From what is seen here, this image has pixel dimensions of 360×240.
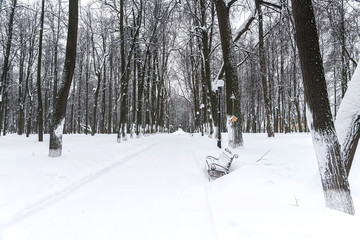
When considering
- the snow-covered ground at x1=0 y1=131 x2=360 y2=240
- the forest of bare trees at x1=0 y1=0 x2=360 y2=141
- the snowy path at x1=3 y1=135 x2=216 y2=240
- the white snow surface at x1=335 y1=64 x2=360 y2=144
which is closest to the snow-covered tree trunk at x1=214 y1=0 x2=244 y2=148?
the forest of bare trees at x1=0 y1=0 x2=360 y2=141

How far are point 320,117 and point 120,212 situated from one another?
137 inches

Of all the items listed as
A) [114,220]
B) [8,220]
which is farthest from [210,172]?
[8,220]

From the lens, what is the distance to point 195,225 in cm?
316

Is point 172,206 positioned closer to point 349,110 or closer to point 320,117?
point 320,117

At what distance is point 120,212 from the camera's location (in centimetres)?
360

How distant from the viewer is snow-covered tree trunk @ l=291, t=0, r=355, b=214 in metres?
3.18

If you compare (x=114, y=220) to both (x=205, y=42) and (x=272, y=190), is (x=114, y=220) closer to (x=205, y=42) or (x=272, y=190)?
(x=272, y=190)

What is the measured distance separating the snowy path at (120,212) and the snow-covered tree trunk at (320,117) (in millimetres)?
1861

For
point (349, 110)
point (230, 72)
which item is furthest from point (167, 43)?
point (349, 110)

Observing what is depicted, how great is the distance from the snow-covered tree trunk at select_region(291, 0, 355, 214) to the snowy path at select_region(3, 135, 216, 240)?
186 cm

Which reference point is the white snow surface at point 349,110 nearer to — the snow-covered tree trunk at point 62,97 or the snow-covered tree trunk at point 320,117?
the snow-covered tree trunk at point 320,117

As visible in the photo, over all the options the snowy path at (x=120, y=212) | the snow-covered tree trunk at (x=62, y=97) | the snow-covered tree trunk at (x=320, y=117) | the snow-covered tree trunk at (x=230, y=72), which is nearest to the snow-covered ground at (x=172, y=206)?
the snowy path at (x=120, y=212)

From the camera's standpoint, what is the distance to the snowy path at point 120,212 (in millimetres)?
2941

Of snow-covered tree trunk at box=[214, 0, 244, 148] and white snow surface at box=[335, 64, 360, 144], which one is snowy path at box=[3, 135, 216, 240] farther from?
snow-covered tree trunk at box=[214, 0, 244, 148]
